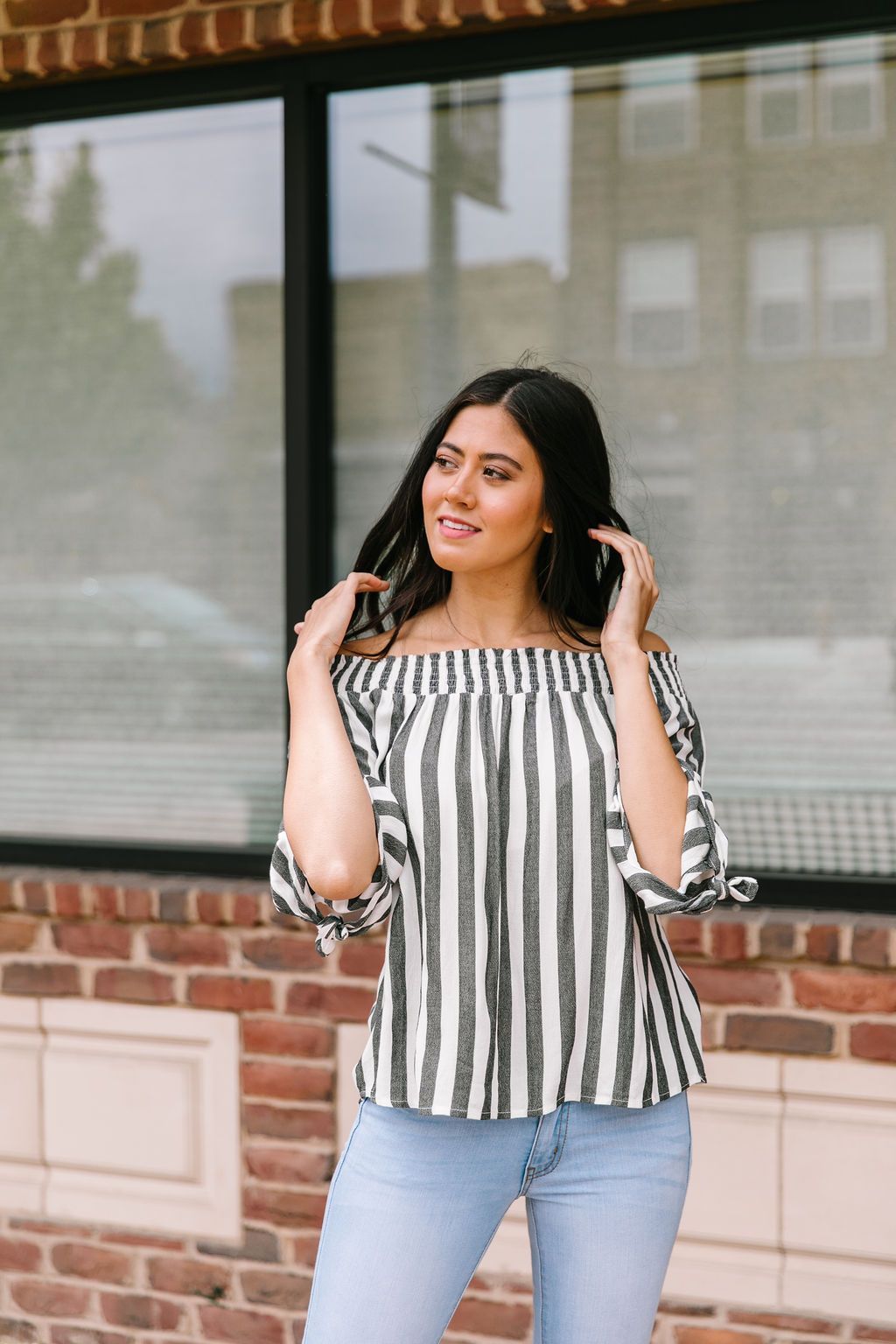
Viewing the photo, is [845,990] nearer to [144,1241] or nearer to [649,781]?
[649,781]

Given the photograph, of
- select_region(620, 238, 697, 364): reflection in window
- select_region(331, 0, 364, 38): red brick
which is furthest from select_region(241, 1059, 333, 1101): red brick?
select_region(331, 0, 364, 38): red brick

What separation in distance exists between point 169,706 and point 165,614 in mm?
203

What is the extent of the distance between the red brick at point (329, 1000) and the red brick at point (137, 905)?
34 cm

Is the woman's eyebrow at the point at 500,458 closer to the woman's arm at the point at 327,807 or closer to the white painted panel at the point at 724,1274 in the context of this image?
the woman's arm at the point at 327,807

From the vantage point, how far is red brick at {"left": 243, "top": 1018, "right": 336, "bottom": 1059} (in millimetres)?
2789

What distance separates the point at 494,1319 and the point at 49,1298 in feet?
3.24

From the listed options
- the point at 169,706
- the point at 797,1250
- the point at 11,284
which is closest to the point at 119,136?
the point at 11,284

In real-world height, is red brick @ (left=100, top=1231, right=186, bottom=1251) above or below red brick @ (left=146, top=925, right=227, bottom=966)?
below

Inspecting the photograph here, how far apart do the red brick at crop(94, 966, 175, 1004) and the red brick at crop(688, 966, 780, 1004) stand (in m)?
1.09

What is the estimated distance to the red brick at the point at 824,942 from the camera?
2.51 meters

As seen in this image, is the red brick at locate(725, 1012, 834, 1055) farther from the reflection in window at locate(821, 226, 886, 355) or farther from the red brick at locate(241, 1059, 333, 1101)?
the reflection in window at locate(821, 226, 886, 355)

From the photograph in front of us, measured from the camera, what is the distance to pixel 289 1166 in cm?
281

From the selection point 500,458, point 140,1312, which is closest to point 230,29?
point 500,458

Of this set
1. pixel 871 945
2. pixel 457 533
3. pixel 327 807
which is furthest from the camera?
pixel 871 945
